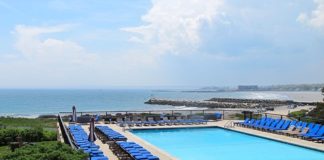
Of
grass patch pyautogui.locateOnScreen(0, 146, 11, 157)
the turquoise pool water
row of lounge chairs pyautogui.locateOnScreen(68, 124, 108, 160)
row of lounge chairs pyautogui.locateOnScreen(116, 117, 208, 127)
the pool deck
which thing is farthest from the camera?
row of lounge chairs pyautogui.locateOnScreen(116, 117, 208, 127)

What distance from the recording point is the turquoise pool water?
617 inches

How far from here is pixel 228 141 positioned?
765 inches

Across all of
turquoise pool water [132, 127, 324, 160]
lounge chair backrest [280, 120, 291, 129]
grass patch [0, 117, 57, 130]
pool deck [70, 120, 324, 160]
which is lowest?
turquoise pool water [132, 127, 324, 160]

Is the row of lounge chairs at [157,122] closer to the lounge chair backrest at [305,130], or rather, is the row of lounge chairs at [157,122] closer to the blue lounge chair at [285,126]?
the blue lounge chair at [285,126]

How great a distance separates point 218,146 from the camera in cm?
1820

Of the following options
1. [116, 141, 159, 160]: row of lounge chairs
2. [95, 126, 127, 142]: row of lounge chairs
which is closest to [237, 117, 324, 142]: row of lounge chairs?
[95, 126, 127, 142]: row of lounge chairs

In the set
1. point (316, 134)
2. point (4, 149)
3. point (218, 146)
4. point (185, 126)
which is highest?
point (316, 134)

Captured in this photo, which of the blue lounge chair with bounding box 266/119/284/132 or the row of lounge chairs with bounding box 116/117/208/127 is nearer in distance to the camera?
the blue lounge chair with bounding box 266/119/284/132

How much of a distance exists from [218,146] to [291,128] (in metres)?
4.42

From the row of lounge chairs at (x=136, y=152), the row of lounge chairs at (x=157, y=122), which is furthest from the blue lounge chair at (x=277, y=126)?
the row of lounge chairs at (x=136, y=152)

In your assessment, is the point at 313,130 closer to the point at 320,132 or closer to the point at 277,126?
the point at 320,132

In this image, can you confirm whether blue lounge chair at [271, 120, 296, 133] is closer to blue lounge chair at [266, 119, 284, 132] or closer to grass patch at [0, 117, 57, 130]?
blue lounge chair at [266, 119, 284, 132]

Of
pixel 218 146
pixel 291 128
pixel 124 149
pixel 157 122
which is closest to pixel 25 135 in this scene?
pixel 124 149

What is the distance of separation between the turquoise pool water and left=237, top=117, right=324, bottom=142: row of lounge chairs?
141 centimetres
